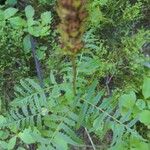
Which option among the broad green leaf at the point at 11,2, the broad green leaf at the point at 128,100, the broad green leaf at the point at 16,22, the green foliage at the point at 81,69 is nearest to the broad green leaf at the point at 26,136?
the green foliage at the point at 81,69

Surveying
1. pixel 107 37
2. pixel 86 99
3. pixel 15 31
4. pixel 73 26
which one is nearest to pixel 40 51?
pixel 15 31

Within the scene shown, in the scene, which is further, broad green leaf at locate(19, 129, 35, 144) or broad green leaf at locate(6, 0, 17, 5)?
broad green leaf at locate(6, 0, 17, 5)

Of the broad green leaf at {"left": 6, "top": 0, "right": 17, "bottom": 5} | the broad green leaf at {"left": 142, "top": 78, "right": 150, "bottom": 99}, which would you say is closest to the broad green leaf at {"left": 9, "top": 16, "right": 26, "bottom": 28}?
the broad green leaf at {"left": 6, "top": 0, "right": 17, "bottom": 5}

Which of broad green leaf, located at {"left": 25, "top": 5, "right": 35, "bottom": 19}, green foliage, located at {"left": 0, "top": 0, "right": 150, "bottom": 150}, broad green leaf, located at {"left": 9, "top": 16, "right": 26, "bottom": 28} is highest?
broad green leaf, located at {"left": 25, "top": 5, "right": 35, "bottom": 19}

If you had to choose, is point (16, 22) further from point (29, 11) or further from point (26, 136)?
point (26, 136)

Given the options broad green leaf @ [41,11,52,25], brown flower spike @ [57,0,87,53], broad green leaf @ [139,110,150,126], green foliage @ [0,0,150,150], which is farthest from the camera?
broad green leaf @ [41,11,52,25]

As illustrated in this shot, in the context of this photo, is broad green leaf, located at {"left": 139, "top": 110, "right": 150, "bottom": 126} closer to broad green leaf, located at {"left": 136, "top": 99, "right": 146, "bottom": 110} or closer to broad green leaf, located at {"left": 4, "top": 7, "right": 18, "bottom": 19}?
broad green leaf, located at {"left": 136, "top": 99, "right": 146, "bottom": 110}

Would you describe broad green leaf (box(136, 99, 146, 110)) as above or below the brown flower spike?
below
